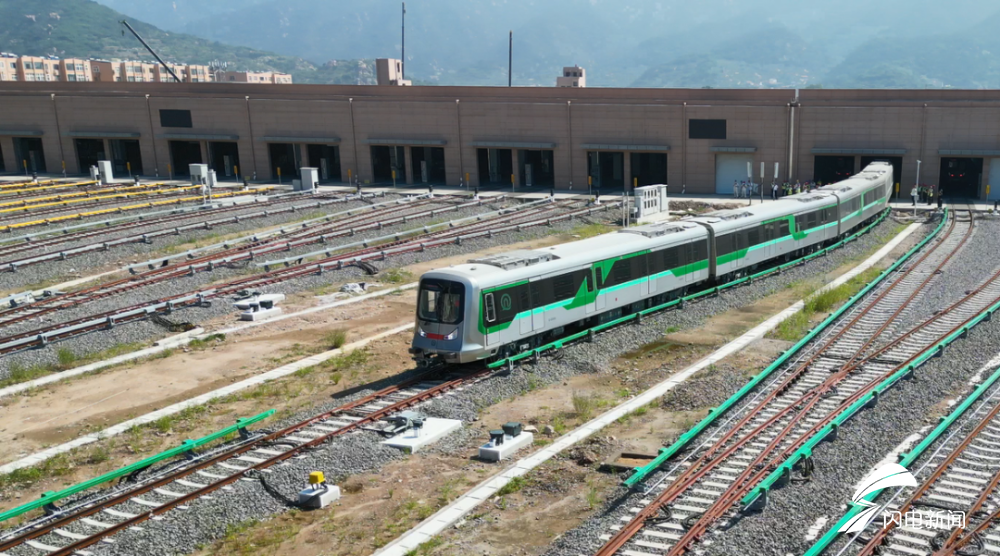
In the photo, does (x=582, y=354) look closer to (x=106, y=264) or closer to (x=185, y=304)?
(x=185, y=304)

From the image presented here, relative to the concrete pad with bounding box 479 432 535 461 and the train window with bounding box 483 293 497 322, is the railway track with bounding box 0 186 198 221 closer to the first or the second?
the train window with bounding box 483 293 497 322

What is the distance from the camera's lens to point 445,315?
19.4m

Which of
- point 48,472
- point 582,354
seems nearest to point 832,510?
point 582,354

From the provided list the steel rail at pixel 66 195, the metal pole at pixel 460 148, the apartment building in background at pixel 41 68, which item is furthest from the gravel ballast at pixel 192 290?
the apartment building in background at pixel 41 68

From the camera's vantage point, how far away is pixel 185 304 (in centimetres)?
2705

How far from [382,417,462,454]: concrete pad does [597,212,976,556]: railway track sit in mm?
4254

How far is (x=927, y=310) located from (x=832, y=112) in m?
27.8

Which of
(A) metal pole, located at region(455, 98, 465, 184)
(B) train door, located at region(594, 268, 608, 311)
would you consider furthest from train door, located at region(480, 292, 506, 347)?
(A) metal pole, located at region(455, 98, 465, 184)

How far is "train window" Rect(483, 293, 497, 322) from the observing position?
19.4 m

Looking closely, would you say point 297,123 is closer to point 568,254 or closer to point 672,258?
point 672,258

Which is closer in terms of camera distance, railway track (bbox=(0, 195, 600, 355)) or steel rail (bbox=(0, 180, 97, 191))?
railway track (bbox=(0, 195, 600, 355))

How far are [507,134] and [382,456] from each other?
143 ft

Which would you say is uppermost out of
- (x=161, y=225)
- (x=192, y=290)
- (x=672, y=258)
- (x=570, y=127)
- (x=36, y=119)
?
(x=36, y=119)
